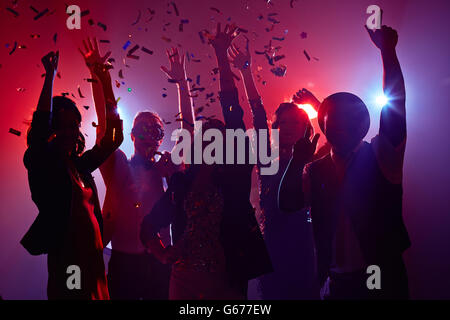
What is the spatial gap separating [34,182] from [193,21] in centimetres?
301

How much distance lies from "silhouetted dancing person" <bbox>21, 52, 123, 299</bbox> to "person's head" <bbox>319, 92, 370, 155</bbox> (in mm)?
1340

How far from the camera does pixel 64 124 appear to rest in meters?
1.71

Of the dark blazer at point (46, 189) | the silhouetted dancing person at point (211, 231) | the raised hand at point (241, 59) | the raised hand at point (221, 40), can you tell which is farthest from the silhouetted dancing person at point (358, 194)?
the dark blazer at point (46, 189)

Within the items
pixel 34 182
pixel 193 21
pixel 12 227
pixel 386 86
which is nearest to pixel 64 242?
pixel 34 182

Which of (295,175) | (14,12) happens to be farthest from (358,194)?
(14,12)

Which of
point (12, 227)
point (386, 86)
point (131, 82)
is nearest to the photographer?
point (386, 86)

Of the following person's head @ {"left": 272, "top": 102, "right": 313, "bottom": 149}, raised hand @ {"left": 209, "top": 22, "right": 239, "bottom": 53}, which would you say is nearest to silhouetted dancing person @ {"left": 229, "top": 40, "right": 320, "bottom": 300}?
person's head @ {"left": 272, "top": 102, "right": 313, "bottom": 149}

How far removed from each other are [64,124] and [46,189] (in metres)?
0.36

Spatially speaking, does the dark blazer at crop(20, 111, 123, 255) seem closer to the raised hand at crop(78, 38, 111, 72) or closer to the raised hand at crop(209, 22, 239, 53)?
the raised hand at crop(78, 38, 111, 72)

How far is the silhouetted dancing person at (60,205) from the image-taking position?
5.04 feet

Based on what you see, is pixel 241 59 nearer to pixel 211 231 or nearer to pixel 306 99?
pixel 306 99

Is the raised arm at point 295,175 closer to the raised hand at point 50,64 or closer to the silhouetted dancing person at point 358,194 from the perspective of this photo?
the silhouetted dancing person at point 358,194
